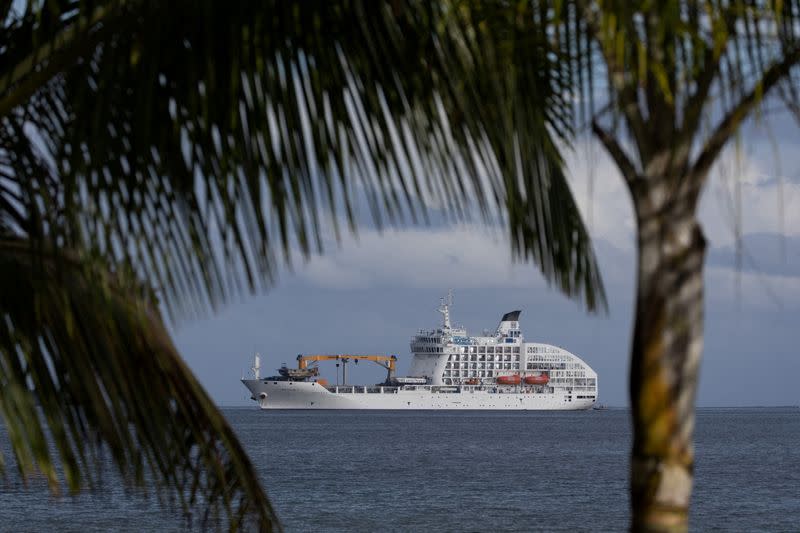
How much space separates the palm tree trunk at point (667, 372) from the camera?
167cm

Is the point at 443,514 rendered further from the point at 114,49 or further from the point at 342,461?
the point at 114,49

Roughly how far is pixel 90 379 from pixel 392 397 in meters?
97.0

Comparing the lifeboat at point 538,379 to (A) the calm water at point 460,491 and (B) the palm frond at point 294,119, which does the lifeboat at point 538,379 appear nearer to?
(A) the calm water at point 460,491

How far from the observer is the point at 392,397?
324 feet

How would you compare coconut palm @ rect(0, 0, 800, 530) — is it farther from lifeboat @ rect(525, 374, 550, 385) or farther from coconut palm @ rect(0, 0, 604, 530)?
lifeboat @ rect(525, 374, 550, 385)

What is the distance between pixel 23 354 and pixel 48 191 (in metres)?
0.32

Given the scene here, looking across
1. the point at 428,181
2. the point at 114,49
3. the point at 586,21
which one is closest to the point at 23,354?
the point at 114,49

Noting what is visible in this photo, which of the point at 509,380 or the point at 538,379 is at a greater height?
the point at 538,379

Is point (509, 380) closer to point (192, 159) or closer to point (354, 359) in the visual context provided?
point (354, 359)

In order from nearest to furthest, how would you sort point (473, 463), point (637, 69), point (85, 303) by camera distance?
point (637, 69) → point (85, 303) → point (473, 463)

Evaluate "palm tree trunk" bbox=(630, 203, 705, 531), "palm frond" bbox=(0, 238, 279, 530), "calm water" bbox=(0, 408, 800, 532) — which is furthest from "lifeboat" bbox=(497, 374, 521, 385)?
"palm tree trunk" bbox=(630, 203, 705, 531)

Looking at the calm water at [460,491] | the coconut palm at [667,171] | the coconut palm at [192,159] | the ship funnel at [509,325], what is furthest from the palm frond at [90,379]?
the ship funnel at [509,325]

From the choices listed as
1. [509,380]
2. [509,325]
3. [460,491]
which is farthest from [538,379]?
[460,491]

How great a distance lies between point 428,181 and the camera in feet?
6.33
